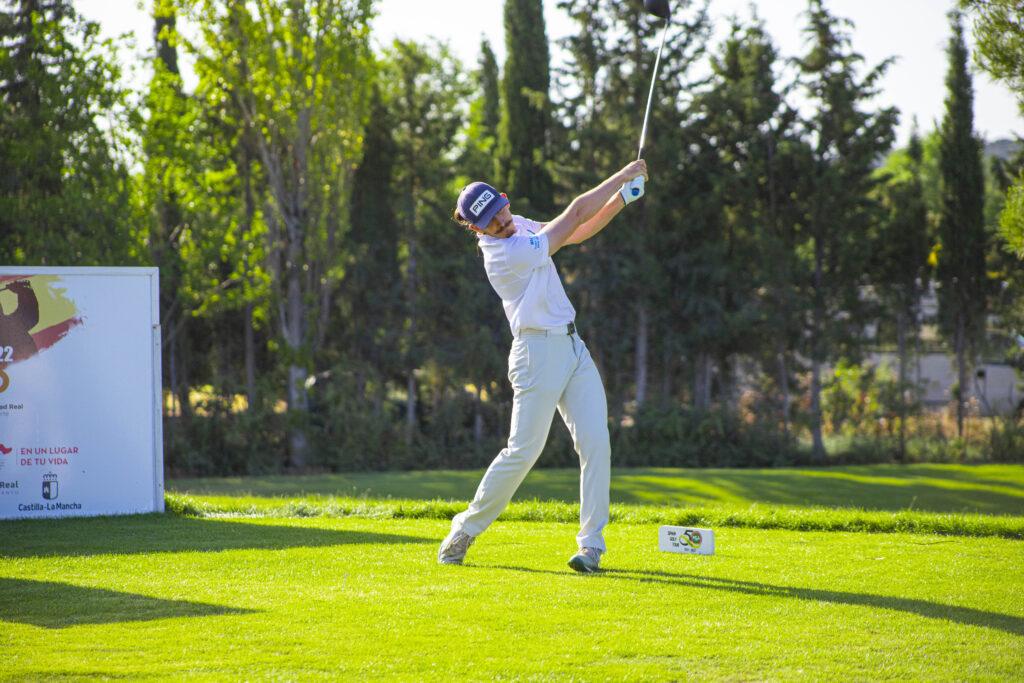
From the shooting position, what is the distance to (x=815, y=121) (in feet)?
82.4

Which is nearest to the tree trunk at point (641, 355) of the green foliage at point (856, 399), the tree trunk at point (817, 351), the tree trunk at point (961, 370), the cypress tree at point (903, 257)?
the tree trunk at point (817, 351)

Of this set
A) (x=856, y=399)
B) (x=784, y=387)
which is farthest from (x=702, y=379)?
(x=856, y=399)

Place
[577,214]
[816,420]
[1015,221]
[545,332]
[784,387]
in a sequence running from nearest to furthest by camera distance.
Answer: [577,214]
[545,332]
[1015,221]
[816,420]
[784,387]

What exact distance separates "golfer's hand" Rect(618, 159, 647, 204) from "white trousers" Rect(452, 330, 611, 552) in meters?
0.85

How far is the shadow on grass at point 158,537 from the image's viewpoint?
7.39 metres

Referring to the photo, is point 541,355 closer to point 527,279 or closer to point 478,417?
point 527,279

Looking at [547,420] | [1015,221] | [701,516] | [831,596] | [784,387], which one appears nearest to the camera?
[831,596]

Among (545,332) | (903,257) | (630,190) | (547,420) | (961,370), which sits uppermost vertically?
(903,257)

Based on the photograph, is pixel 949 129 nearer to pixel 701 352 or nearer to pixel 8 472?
pixel 701 352

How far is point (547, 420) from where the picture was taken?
6762 millimetres

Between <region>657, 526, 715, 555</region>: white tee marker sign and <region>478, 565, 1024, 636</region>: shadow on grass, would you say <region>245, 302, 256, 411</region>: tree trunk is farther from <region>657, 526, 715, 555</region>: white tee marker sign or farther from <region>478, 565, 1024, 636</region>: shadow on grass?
<region>478, 565, 1024, 636</region>: shadow on grass

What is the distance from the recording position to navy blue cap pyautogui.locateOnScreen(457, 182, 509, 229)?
640 cm

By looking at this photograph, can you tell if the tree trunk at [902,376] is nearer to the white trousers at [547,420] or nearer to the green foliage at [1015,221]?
the green foliage at [1015,221]

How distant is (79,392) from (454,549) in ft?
14.2
